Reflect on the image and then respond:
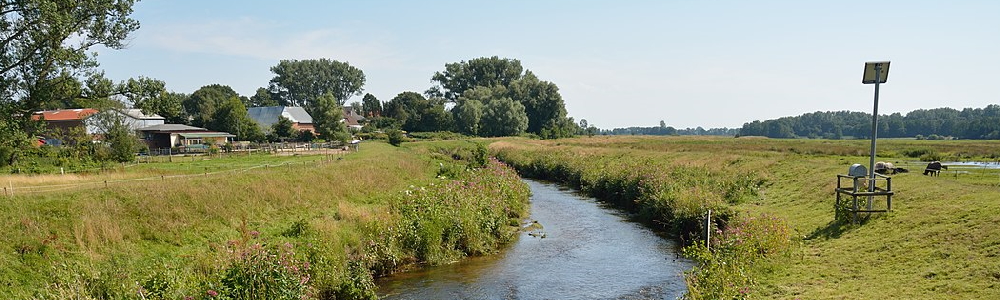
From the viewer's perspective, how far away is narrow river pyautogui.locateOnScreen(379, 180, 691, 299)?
1627cm

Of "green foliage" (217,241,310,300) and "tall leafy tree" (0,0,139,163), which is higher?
"tall leafy tree" (0,0,139,163)

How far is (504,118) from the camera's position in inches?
3903

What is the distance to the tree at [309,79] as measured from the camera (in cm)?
14900

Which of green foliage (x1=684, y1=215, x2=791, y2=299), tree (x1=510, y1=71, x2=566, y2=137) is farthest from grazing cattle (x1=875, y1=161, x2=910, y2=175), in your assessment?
tree (x1=510, y1=71, x2=566, y2=137)

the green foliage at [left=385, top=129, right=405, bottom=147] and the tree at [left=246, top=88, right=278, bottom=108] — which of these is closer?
the green foliage at [left=385, top=129, right=405, bottom=147]

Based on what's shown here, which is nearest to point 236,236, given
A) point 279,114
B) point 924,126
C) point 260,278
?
point 260,278

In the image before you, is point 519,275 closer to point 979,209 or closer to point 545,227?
point 545,227

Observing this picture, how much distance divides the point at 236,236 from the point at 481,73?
12606 centimetres

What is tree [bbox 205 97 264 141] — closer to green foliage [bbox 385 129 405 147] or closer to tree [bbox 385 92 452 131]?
green foliage [bbox 385 129 405 147]

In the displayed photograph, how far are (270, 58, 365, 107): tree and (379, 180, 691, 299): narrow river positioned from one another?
436 ft

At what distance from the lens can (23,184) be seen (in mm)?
20844

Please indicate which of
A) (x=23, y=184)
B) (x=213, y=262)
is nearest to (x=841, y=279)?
(x=213, y=262)

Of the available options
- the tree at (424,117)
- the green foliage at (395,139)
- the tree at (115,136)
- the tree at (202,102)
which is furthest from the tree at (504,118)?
the tree at (115,136)

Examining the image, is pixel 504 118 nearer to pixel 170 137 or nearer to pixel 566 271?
pixel 170 137
